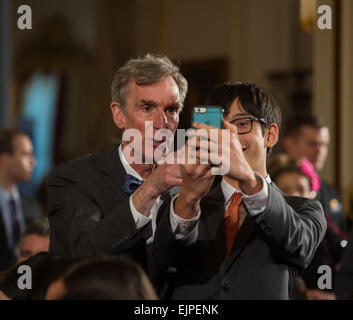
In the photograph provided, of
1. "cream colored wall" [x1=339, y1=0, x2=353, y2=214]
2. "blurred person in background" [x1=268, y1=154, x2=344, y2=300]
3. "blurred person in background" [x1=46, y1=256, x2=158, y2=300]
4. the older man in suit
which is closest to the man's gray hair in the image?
the older man in suit

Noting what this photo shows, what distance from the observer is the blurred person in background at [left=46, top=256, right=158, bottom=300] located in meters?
1.33

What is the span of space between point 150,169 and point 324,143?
267 cm

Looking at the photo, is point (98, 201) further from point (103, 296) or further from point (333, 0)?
point (333, 0)

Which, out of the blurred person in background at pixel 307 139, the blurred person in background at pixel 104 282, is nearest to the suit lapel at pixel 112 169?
the blurred person in background at pixel 104 282

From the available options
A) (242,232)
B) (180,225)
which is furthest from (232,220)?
(180,225)

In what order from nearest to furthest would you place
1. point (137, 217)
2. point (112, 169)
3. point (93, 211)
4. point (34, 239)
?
point (137, 217) → point (93, 211) → point (112, 169) → point (34, 239)

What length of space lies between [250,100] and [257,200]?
0.95ft

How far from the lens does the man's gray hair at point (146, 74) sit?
6.09 ft

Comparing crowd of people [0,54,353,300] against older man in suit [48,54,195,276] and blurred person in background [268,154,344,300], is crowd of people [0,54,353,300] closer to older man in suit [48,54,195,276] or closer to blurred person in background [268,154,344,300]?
older man in suit [48,54,195,276]

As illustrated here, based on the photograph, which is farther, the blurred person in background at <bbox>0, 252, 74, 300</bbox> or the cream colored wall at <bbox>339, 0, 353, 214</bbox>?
the cream colored wall at <bbox>339, 0, 353, 214</bbox>

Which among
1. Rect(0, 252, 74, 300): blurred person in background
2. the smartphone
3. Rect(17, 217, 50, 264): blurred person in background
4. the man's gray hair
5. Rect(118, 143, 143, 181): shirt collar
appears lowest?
Rect(17, 217, 50, 264): blurred person in background

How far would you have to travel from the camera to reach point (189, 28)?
26.1ft

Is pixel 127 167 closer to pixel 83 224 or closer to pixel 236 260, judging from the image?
pixel 83 224

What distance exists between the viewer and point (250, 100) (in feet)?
5.61
